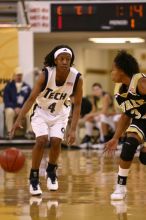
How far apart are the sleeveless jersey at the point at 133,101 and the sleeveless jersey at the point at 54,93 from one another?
0.84 metres

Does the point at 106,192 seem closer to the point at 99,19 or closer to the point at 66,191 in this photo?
the point at 66,191

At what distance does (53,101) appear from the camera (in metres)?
7.46

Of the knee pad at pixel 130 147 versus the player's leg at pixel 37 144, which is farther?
the player's leg at pixel 37 144

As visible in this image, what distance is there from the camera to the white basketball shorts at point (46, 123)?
7430 millimetres

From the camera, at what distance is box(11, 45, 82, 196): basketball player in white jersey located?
7285 mm

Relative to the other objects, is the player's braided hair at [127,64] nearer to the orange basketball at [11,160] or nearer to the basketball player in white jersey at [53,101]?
the basketball player in white jersey at [53,101]

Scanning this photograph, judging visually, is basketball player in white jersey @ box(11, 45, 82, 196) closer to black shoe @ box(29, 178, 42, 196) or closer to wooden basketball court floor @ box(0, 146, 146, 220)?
black shoe @ box(29, 178, 42, 196)

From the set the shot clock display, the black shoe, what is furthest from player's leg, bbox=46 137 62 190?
the shot clock display

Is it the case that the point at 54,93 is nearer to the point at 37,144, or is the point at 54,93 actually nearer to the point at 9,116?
the point at 37,144

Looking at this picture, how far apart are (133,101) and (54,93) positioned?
109cm

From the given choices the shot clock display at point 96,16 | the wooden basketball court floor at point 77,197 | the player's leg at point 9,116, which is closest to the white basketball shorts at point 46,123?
the wooden basketball court floor at point 77,197

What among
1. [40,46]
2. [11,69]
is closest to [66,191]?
[11,69]

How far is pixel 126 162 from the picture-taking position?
267 inches

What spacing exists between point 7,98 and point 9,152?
7.65 m
